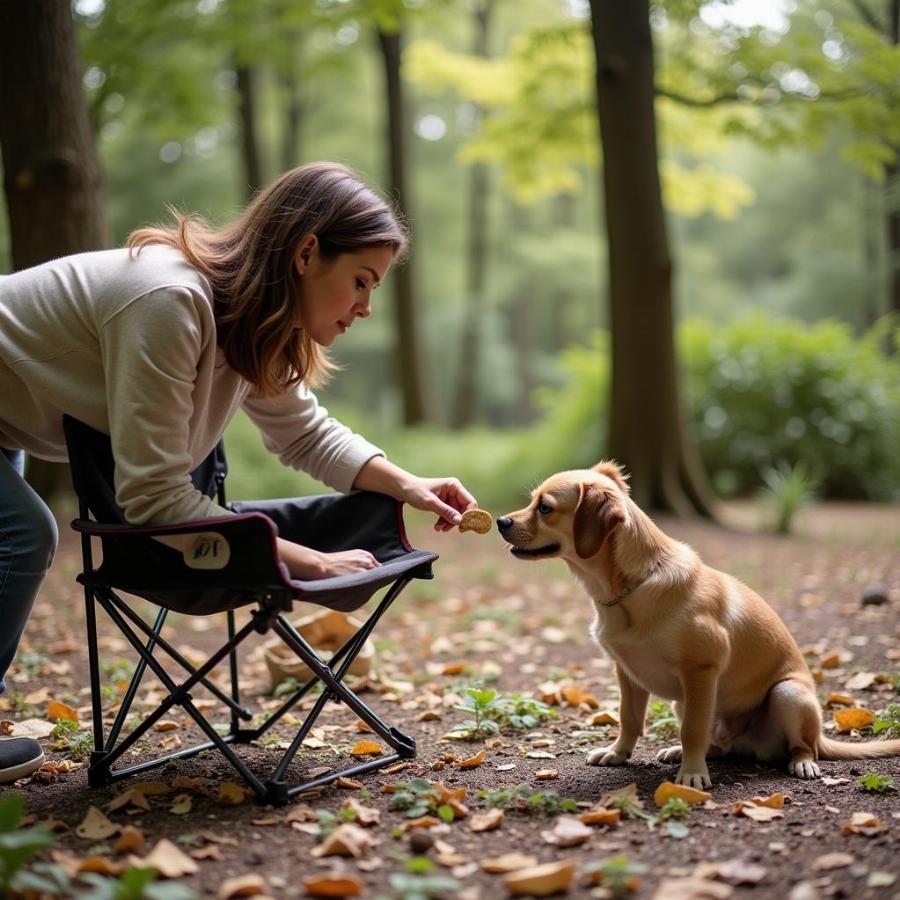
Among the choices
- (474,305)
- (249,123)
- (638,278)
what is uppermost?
(249,123)

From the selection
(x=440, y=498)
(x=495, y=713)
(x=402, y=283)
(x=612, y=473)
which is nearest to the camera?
(x=612, y=473)

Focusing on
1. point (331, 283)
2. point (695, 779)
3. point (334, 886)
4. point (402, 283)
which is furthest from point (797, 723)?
point (402, 283)

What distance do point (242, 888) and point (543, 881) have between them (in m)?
0.70

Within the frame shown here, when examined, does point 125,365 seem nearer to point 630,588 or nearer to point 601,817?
point 630,588

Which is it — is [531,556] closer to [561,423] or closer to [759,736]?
[759,736]

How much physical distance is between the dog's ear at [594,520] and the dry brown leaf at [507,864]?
102cm

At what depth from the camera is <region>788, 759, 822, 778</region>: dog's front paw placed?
3.13 meters

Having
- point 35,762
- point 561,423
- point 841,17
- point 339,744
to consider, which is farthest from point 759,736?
point 841,17

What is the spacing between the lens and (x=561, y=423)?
12023 mm

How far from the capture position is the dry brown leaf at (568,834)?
2.58 meters

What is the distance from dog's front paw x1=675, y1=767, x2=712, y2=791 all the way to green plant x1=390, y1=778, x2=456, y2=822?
2.51ft

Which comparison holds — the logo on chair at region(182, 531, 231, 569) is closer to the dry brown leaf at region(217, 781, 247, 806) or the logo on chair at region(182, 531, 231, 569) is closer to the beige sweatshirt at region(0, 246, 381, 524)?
the beige sweatshirt at region(0, 246, 381, 524)

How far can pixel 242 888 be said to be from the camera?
7.37 feet

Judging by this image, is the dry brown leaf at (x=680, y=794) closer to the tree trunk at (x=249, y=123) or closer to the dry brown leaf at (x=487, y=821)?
the dry brown leaf at (x=487, y=821)
